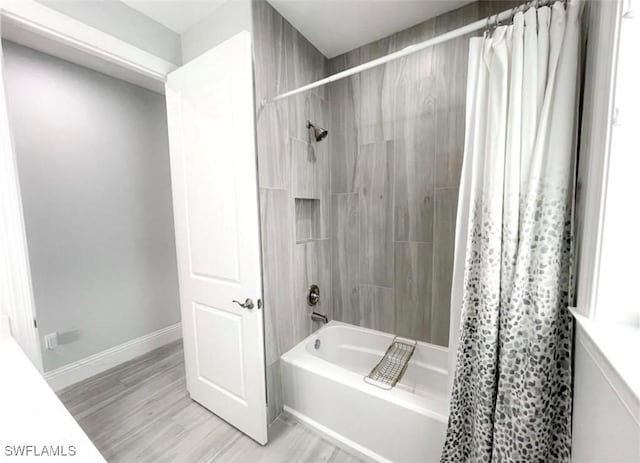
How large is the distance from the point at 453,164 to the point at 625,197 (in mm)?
1019

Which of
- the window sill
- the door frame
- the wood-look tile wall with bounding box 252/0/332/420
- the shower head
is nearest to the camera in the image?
the window sill

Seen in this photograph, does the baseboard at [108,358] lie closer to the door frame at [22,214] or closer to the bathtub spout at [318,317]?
the door frame at [22,214]

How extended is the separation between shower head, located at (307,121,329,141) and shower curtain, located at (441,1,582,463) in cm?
103

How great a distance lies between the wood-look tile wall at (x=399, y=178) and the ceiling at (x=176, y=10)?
0.97 meters

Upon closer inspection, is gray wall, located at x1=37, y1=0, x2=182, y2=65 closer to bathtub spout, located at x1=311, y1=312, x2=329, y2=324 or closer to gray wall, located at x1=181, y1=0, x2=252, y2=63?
gray wall, located at x1=181, y1=0, x2=252, y2=63

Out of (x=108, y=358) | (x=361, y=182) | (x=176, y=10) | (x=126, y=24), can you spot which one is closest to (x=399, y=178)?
(x=361, y=182)

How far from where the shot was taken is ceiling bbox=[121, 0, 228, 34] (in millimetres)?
1432

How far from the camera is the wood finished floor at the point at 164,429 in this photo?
143 centimetres

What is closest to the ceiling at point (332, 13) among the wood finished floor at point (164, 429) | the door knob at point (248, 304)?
the door knob at point (248, 304)

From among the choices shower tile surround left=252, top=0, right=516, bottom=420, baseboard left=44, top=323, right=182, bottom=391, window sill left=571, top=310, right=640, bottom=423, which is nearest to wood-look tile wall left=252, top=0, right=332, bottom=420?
shower tile surround left=252, top=0, right=516, bottom=420

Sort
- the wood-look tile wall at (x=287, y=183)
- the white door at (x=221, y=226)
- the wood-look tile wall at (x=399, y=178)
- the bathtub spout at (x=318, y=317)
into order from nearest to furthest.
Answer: the white door at (x=221, y=226) < the wood-look tile wall at (x=287, y=183) < the wood-look tile wall at (x=399, y=178) < the bathtub spout at (x=318, y=317)

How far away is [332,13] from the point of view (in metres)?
1.55

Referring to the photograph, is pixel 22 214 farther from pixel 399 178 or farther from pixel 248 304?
pixel 399 178

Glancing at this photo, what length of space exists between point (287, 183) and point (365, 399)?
137 centimetres
